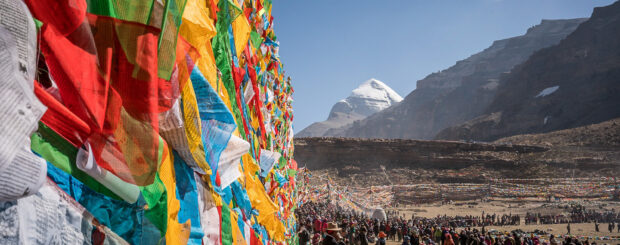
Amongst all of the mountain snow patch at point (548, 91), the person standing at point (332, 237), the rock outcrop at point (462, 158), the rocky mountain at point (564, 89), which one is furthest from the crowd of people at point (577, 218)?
the mountain snow patch at point (548, 91)

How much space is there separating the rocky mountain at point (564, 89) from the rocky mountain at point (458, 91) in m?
22.0

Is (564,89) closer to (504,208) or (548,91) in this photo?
(548,91)

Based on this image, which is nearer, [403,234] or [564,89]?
[403,234]

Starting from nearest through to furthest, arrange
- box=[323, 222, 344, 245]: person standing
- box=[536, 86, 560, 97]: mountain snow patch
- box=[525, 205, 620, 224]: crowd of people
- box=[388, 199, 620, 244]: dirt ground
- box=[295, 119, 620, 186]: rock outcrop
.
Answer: box=[323, 222, 344, 245]: person standing < box=[525, 205, 620, 224]: crowd of people < box=[388, 199, 620, 244]: dirt ground < box=[295, 119, 620, 186]: rock outcrop < box=[536, 86, 560, 97]: mountain snow patch

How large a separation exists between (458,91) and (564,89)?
47489 mm

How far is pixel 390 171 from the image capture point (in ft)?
143

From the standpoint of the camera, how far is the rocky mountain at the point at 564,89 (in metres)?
60.3

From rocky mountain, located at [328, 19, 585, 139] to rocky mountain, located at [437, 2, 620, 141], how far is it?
2196 centimetres

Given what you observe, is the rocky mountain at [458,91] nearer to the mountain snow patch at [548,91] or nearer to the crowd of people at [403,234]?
the mountain snow patch at [548,91]

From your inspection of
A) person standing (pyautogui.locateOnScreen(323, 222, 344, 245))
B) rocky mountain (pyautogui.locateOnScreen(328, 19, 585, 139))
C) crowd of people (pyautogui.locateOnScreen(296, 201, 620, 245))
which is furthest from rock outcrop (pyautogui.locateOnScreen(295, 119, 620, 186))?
rocky mountain (pyautogui.locateOnScreen(328, 19, 585, 139))

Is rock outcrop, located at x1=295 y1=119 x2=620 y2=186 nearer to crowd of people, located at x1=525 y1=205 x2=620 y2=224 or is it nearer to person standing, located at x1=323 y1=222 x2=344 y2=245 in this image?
crowd of people, located at x1=525 y1=205 x2=620 y2=224

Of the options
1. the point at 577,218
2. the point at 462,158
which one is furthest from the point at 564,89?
the point at 577,218

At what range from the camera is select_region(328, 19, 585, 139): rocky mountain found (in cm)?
10850

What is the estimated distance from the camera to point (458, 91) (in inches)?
4520
